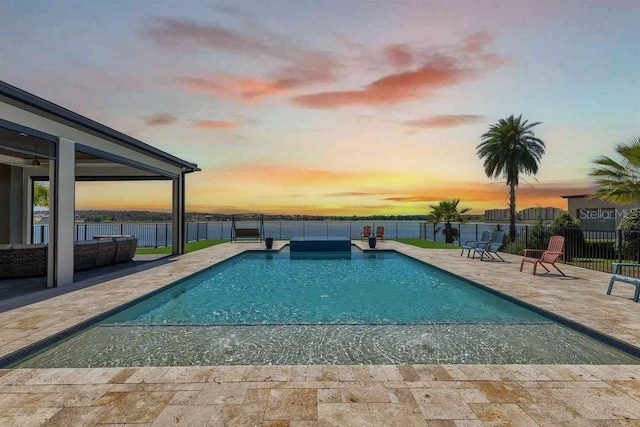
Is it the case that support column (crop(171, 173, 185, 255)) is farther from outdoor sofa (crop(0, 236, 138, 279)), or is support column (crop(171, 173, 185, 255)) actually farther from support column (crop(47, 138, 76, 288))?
support column (crop(47, 138, 76, 288))

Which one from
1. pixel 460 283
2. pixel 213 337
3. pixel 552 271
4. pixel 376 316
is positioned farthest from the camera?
pixel 552 271

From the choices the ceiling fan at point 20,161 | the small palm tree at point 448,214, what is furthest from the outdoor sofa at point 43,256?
the small palm tree at point 448,214

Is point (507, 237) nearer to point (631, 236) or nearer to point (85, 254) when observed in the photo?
point (631, 236)

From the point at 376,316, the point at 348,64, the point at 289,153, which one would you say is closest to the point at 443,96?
the point at 348,64

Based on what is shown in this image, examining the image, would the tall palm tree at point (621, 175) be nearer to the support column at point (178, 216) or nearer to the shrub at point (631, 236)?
the shrub at point (631, 236)

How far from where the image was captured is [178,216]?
12.1 m

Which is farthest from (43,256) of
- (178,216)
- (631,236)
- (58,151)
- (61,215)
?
(631,236)

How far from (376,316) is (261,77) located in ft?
26.6

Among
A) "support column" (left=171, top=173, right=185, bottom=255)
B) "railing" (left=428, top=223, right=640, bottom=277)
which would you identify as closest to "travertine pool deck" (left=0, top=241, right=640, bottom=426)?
"railing" (left=428, top=223, right=640, bottom=277)

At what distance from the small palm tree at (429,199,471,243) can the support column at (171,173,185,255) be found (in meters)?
13.1

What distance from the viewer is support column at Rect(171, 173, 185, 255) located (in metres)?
12.1

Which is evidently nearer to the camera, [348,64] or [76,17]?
[76,17]

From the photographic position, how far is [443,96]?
10930mm

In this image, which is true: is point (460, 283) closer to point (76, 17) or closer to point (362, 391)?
point (362, 391)
